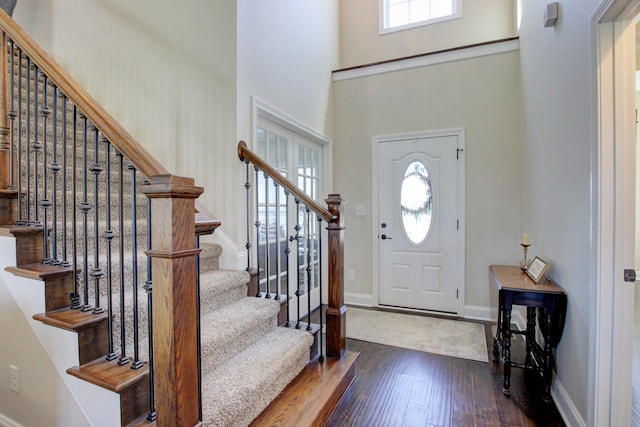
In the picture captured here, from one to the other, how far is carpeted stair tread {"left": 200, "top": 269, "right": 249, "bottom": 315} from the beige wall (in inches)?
135

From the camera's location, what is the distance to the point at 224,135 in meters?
2.39

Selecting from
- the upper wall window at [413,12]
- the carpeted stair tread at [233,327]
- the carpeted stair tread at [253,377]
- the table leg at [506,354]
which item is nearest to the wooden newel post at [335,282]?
the carpeted stair tread at [253,377]

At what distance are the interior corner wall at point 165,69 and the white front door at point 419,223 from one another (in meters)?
2.11

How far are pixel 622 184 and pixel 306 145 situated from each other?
271 cm

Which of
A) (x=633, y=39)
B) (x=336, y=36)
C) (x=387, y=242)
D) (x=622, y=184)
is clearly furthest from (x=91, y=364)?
(x=336, y=36)

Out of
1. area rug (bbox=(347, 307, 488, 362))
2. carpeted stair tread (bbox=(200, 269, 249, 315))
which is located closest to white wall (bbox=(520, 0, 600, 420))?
area rug (bbox=(347, 307, 488, 362))

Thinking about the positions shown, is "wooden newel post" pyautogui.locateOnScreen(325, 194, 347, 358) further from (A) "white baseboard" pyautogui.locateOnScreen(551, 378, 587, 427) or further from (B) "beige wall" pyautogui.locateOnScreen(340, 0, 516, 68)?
(B) "beige wall" pyautogui.locateOnScreen(340, 0, 516, 68)

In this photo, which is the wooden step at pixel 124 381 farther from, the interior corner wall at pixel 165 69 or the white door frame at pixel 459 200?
the white door frame at pixel 459 200

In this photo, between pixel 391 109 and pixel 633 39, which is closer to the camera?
pixel 633 39

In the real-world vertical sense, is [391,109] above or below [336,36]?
below

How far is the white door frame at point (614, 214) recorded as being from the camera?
1556 mm

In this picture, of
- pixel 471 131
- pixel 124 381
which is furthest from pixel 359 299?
pixel 124 381

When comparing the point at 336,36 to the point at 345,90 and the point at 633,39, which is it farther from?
the point at 633,39

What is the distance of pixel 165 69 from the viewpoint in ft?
8.45
